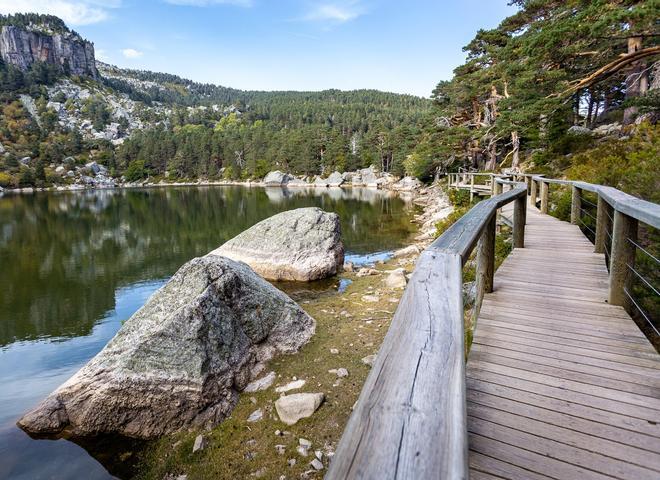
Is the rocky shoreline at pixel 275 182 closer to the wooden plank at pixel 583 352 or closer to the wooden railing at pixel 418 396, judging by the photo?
the wooden plank at pixel 583 352

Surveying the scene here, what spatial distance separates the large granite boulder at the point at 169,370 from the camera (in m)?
4.92

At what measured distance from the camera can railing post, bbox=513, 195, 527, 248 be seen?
657 cm

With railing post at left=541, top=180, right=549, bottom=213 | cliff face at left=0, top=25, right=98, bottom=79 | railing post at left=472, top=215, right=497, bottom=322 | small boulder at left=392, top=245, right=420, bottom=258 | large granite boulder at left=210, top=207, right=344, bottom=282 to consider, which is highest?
cliff face at left=0, top=25, right=98, bottom=79

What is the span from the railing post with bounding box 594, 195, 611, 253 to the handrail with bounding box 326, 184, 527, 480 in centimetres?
495

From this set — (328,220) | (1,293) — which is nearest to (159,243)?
(1,293)

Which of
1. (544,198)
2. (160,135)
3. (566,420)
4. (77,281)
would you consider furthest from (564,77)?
(160,135)

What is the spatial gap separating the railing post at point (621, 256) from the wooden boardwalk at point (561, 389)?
0.16 m

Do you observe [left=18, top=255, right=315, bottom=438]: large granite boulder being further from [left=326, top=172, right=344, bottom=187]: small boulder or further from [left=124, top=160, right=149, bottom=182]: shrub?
[left=124, top=160, right=149, bottom=182]: shrub

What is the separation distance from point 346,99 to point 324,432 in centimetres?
16511

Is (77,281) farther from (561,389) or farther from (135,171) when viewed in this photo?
(135,171)

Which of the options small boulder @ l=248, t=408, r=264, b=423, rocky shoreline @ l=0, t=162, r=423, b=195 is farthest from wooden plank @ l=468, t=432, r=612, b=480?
rocky shoreline @ l=0, t=162, r=423, b=195

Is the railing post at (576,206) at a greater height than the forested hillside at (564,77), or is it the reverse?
the forested hillside at (564,77)

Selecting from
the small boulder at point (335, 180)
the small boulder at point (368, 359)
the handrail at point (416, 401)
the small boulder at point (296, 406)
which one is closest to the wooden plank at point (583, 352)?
the handrail at point (416, 401)

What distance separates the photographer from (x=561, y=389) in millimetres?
2625
